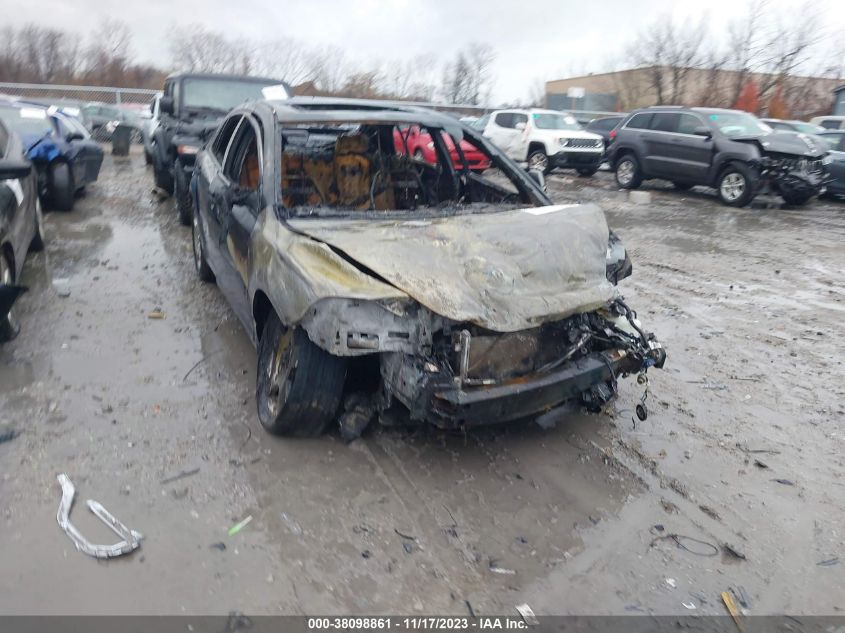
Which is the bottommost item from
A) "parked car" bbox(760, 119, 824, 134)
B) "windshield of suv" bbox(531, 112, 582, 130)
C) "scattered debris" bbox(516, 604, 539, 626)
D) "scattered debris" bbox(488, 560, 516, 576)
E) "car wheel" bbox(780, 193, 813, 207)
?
"scattered debris" bbox(516, 604, 539, 626)

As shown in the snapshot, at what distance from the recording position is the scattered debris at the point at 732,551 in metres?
2.95

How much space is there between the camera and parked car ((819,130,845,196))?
13148mm

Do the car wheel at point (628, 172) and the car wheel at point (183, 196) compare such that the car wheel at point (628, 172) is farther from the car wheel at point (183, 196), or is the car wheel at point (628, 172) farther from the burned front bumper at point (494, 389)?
the burned front bumper at point (494, 389)

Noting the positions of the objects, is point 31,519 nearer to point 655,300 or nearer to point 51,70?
point 655,300

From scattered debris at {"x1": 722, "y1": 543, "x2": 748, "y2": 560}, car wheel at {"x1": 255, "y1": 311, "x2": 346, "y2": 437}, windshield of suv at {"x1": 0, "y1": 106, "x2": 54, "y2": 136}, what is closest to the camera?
scattered debris at {"x1": 722, "y1": 543, "x2": 748, "y2": 560}

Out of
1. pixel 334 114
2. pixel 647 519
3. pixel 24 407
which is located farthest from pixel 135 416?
pixel 647 519

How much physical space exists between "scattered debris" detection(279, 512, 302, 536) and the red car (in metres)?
2.84

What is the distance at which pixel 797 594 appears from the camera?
2750 mm


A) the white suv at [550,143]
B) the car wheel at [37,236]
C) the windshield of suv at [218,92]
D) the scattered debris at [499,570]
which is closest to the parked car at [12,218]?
the car wheel at [37,236]

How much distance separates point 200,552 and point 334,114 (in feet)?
9.13

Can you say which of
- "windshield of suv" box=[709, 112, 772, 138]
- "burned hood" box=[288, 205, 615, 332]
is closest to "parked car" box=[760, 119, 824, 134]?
"windshield of suv" box=[709, 112, 772, 138]

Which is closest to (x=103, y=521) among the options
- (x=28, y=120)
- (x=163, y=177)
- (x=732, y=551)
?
(x=732, y=551)

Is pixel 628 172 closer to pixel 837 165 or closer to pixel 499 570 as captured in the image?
pixel 837 165

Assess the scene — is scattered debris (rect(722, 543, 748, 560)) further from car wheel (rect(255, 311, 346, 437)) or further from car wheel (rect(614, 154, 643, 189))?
car wheel (rect(614, 154, 643, 189))
